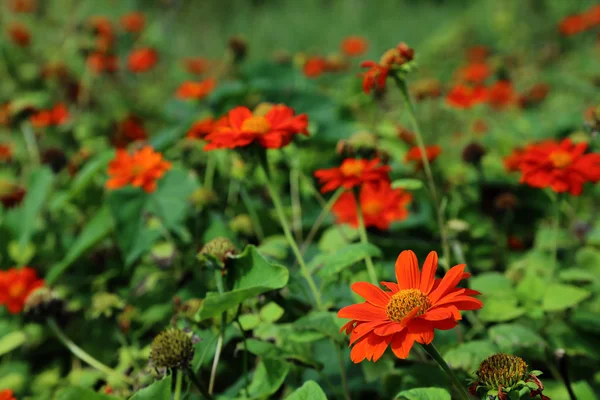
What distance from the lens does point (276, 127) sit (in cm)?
100

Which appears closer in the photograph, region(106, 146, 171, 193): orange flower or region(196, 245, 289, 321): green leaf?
region(196, 245, 289, 321): green leaf

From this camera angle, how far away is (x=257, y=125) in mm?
986

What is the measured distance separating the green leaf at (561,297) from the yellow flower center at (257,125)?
620 mm

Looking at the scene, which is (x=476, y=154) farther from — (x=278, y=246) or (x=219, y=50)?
(x=219, y=50)

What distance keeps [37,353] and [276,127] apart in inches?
38.4

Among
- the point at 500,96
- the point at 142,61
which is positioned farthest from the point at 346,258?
the point at 142,61

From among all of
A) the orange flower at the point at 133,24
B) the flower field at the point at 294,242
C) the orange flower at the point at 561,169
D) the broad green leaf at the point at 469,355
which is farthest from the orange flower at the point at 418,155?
the orange flower at the point at 133,24

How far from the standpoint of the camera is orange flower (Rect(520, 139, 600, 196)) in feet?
3.47

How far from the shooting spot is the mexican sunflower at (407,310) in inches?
25.2

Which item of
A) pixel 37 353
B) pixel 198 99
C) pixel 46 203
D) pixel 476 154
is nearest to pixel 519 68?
pixel 476 154

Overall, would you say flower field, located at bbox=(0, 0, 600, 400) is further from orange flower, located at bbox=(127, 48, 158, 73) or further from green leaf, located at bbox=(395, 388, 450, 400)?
orange flower, located at bbox=(127, 48, 158, 73)

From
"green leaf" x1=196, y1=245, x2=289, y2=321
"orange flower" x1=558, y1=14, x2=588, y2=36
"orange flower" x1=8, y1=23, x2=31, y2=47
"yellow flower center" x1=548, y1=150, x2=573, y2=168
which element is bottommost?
"yellow flower center" x1=548, y1=150, x2=573, y2=168

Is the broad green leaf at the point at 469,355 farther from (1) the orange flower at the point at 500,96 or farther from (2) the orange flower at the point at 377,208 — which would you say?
(1) the orange flower at the point at 500,96

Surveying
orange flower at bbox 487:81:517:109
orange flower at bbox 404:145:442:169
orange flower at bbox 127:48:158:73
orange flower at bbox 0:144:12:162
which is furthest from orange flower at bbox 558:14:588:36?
orange flower at bbox 0:144:12:162
